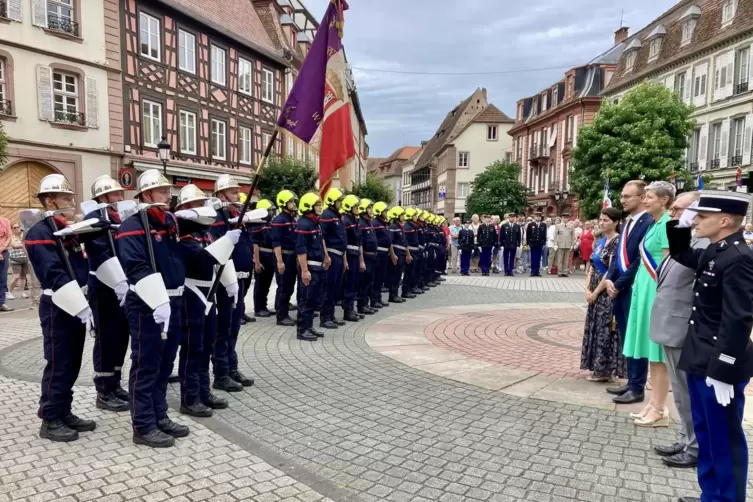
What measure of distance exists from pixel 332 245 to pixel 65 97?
14706 mm

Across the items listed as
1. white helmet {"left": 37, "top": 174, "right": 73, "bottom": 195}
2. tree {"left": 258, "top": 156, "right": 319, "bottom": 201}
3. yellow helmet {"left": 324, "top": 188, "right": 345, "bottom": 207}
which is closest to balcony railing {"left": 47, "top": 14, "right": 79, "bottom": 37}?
tree {"left": 258, "top": 156, "right": 319, "bottom": 201}

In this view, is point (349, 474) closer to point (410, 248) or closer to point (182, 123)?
point (410, 248)

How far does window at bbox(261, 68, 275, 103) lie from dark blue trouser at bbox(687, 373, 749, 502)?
2770 cm

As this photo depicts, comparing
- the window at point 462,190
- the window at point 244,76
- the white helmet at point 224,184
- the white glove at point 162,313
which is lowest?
the white glove at point 162,313

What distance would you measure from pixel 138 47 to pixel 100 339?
1890 cm

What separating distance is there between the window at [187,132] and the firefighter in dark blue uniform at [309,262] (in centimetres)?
1666

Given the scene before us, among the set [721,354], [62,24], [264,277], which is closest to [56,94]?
[62,24]

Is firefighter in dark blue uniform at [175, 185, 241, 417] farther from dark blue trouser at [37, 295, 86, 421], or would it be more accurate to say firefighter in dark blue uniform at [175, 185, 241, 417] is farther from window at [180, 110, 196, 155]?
window at [180, 110, 196, 155]

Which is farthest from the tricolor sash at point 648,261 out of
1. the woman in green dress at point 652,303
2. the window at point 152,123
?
the window at point 152,123

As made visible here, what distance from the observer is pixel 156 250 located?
4164 mm

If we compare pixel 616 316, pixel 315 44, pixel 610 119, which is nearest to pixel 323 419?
pixel 616 316

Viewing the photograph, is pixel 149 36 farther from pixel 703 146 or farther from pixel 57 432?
pixel 703 146

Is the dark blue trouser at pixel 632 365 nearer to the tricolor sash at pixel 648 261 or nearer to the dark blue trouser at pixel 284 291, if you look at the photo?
the tricolor sash at pixel 648 261

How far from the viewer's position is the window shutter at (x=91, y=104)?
18.4 m
